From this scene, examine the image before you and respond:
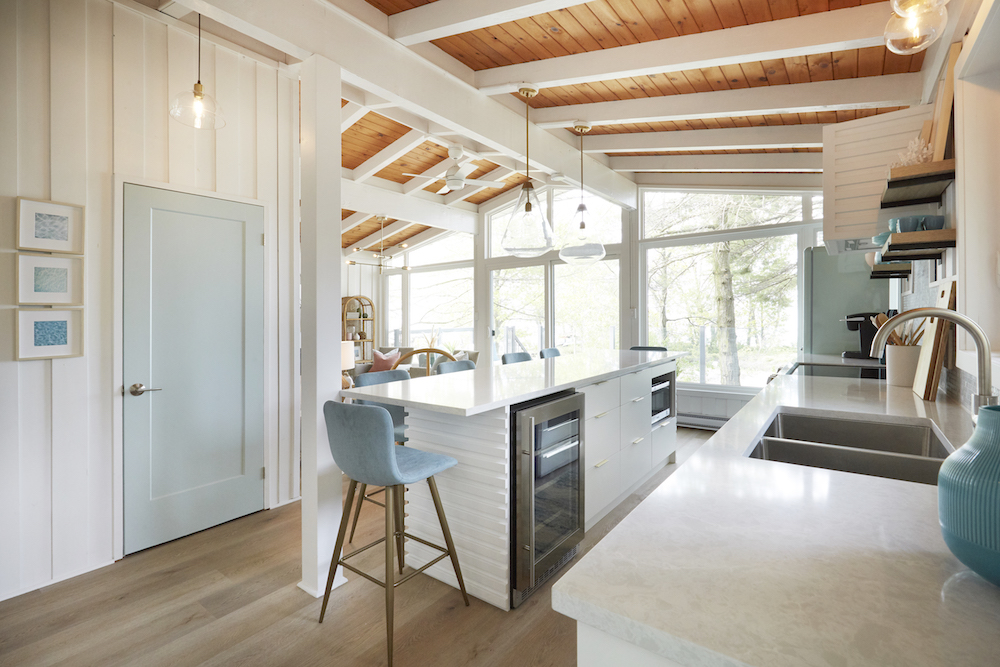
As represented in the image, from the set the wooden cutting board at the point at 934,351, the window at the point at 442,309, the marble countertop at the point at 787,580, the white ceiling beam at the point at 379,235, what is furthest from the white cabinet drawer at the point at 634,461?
the white ceiling beam at the point at 379,235

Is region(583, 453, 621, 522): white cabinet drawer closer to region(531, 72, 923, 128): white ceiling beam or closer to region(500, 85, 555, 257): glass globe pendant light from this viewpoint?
region(500, 85, 555, 257): glass globe pendant light

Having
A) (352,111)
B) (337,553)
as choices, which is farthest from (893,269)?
(352,111)

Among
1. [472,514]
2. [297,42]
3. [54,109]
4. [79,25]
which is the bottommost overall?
[472,514]

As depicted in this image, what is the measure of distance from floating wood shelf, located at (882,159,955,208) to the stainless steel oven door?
5.11 ft

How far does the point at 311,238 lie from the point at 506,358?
225 centimetres

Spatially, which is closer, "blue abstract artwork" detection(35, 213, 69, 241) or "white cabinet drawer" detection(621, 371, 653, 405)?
"blue abstract artwork" detection(35, 213, 69, 241)

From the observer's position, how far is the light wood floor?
188cm

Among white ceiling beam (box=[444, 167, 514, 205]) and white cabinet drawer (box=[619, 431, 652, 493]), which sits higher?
white ceiling beam (box=[444, 167, 514, 205])

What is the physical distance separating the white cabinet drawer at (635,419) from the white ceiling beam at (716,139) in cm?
221

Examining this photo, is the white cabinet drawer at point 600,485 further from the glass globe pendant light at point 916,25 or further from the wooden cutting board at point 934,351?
the glass globe pendant light at point 916,25

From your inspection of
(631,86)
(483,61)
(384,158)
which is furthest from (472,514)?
(384,158)

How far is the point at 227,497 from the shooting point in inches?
122

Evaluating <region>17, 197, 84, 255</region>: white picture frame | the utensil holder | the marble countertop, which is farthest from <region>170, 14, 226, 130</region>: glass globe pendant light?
the utensil holder

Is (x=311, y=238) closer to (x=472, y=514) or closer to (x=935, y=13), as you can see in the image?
(x=472, y=514)
